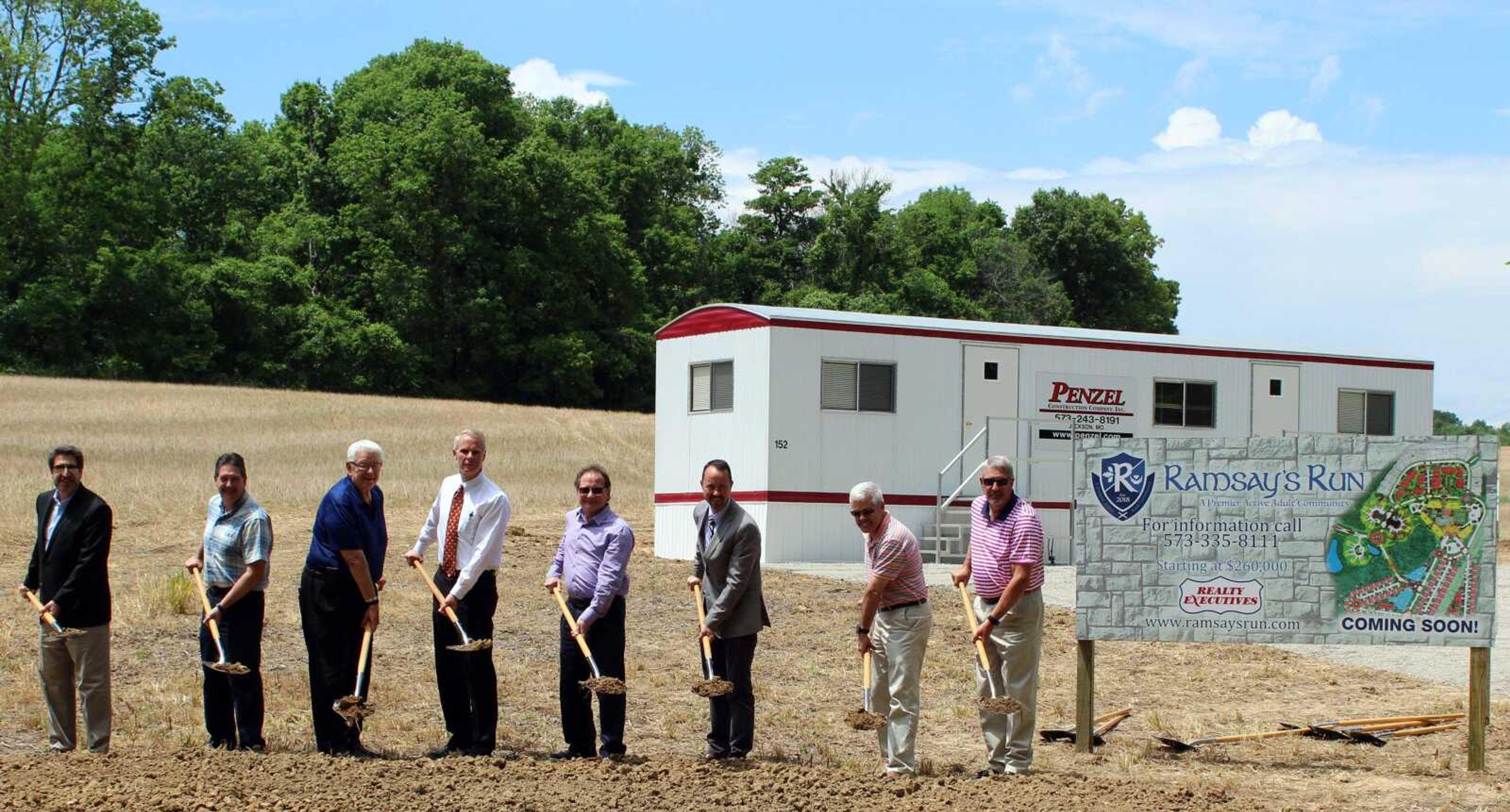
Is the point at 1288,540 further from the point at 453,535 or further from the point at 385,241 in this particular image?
the point at 385,241

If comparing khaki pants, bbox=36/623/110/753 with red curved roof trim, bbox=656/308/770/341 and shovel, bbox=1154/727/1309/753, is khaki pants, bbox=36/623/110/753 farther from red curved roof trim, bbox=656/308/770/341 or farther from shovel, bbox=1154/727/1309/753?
red curved roof trim, bbox=656/308/770/341

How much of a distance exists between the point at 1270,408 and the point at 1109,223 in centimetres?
4785

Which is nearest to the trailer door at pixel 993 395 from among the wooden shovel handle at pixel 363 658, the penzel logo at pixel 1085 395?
the penzel logo at pixel 1085 395

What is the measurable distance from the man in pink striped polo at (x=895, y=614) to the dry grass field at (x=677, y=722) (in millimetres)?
325

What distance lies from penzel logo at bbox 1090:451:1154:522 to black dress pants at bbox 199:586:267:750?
4.60 m

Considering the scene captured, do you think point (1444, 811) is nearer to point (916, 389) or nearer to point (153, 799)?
point (153, 799)

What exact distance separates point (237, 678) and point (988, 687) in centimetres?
379

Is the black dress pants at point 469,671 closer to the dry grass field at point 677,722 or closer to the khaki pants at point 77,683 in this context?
the dry grass field at point 677,722

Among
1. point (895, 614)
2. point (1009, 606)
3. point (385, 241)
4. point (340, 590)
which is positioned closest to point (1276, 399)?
point (1009, 606)

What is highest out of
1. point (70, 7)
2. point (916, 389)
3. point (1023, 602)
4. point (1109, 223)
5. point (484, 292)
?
point (70, 7)

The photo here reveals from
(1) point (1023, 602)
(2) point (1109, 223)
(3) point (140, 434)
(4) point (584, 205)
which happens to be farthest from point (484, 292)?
(1) point (1023, 602)

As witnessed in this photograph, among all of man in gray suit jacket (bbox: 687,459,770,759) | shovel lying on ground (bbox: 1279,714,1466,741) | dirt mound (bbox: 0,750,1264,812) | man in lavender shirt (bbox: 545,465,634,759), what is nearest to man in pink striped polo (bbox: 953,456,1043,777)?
dirt mound (bbox: 0,750,1264,812)

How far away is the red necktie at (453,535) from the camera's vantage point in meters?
8.64

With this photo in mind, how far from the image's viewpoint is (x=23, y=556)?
19797mm
